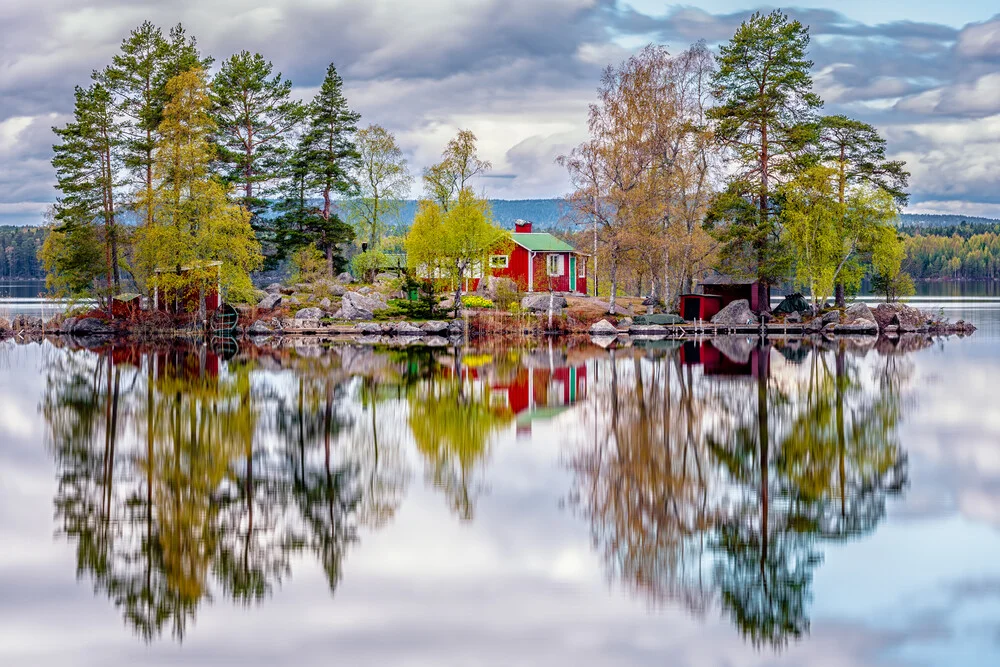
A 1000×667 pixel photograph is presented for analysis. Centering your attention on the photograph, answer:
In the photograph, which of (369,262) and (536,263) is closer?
(536,263)

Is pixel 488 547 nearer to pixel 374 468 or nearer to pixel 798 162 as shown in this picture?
pixel 374 468

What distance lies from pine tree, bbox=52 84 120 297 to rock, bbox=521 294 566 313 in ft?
70.0

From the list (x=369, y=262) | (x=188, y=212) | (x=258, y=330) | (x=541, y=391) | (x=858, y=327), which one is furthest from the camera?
(x=369, y=262)

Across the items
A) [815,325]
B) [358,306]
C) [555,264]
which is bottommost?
[815,325]

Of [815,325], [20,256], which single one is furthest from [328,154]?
[20,256]

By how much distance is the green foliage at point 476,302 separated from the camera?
55428 mm

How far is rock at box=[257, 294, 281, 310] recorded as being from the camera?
54.5 m

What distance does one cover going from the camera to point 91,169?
172 feet

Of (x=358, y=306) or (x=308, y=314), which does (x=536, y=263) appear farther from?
(x=308, y=314)

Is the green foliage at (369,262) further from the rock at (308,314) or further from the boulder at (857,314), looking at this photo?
the boulder at (857,314)

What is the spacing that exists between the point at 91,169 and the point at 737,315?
34.3 metres

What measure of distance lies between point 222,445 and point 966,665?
41.4ft

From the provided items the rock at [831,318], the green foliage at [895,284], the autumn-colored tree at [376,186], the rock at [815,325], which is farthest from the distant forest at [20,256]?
the rock at [831,318]

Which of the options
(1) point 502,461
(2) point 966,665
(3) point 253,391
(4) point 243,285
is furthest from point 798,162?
(2) point 966,665
